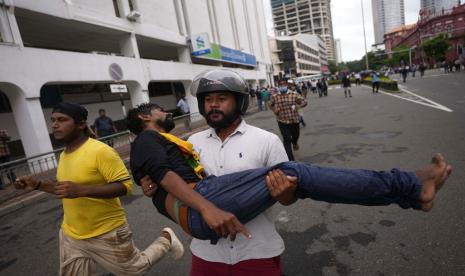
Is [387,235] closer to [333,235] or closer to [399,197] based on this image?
[333,235]

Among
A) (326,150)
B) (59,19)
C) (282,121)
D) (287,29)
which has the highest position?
(287,29)

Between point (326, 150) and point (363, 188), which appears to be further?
point (326, 150)

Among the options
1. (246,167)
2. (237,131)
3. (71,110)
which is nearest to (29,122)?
(71,110)

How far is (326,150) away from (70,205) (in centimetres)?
620

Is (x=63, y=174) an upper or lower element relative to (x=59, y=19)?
lower

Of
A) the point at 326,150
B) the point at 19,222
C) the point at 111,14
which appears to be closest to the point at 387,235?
the point at 326,150

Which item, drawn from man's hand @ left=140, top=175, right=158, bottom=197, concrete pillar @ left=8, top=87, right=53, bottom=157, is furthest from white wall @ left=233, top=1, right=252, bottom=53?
man's hand @ left=140, top=175, right=158, bottom=197

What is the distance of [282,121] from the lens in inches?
259

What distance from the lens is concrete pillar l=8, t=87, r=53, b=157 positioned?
35.3 feet

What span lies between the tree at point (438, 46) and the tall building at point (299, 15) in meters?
75.6

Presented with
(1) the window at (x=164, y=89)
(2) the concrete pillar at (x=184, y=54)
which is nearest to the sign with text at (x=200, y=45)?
(2) the concrete pillar at (x=184, y=54)

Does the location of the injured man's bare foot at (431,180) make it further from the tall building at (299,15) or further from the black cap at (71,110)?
the tall building at (299,15)

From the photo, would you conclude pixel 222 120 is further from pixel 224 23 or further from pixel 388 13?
pixel 388 13

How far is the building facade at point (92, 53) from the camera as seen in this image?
10797 millimetres
